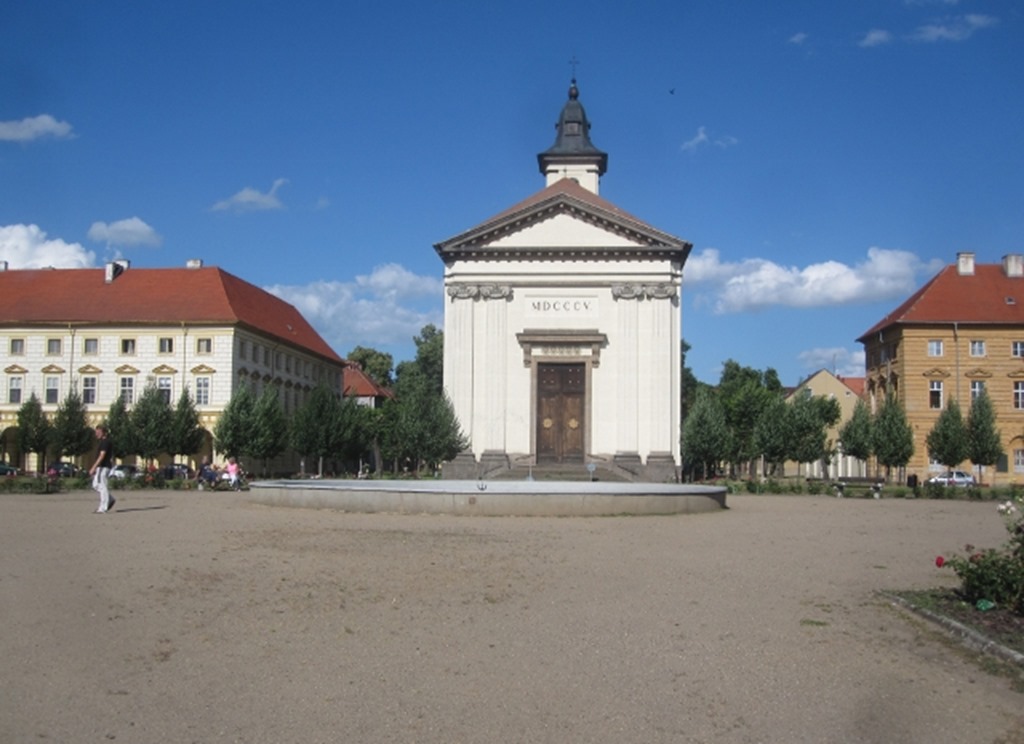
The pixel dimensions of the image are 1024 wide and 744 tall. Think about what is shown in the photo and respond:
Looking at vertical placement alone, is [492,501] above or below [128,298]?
below

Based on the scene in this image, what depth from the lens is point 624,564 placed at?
1426 cm

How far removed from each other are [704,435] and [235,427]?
72.5ft

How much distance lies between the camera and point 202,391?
5709 cm

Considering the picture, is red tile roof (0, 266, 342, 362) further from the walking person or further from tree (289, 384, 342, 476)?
the walking person

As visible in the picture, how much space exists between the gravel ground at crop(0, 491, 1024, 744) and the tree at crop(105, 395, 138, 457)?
36565 millimetres

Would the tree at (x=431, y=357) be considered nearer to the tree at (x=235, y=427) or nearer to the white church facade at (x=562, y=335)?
the tree at (x=235, y=427)

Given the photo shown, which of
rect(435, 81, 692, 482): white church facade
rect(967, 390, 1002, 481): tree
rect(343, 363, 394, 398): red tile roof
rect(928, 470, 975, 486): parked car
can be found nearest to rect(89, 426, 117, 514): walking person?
rect(435, 81, 692, 482): white church facade

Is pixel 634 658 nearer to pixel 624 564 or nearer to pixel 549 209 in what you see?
pixel 624 564

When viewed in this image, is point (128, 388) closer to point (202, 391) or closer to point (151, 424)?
point (202, 391)

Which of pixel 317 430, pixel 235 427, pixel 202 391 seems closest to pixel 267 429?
pixel 235 427

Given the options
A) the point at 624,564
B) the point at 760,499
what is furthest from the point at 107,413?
the point at 624,564

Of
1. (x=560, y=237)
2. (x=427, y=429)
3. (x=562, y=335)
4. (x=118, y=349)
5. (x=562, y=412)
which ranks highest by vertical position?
(x=560, y=237)

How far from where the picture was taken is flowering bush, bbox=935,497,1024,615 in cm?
990

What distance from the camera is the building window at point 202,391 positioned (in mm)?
56875
